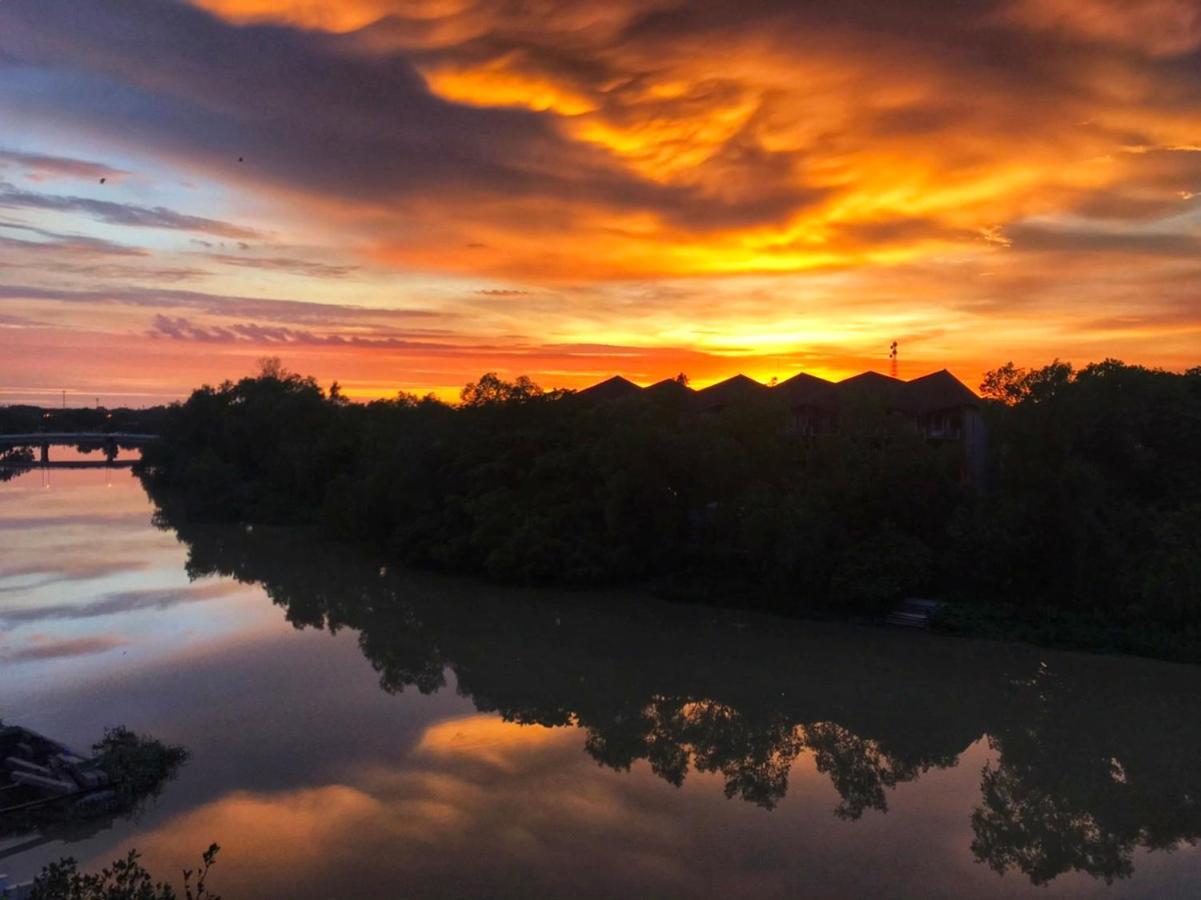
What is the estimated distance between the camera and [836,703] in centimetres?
1193

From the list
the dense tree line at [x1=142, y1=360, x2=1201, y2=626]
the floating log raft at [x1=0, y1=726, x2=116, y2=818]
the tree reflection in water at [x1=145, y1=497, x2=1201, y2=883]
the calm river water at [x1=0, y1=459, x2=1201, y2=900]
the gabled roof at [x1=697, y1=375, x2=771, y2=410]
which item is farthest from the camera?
the gabled roof at [x1=697, y1=375, x2=771, y2=410]

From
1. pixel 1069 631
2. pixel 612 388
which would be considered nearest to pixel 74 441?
pixel 612 388

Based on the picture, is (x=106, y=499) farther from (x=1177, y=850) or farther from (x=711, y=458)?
(x=1177, y=850)

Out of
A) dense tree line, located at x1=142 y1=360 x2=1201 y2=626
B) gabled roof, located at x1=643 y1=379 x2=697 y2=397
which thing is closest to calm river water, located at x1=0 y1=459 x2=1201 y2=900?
dense tree line, located at x1=142 y1=360 x2=1201 y2=626

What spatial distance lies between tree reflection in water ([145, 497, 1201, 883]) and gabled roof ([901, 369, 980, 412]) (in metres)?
8.91

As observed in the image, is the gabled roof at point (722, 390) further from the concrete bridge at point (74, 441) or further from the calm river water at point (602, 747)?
the concrete bridge at point (74, 441)

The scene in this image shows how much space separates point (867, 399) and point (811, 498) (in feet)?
9.35

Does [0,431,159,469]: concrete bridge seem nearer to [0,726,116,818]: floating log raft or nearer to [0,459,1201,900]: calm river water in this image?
[0,459,1201,900]: calm river water

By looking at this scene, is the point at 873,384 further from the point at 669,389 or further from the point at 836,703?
the point at 836,703

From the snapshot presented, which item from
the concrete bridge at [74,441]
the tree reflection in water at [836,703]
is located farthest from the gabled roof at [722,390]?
the concrete bridge at [74,441]

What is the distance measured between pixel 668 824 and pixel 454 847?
200 cm

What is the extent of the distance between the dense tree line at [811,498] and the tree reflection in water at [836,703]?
126cm

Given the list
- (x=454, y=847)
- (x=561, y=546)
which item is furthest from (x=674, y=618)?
(x=454, y=847)

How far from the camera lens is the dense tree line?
1509cm
